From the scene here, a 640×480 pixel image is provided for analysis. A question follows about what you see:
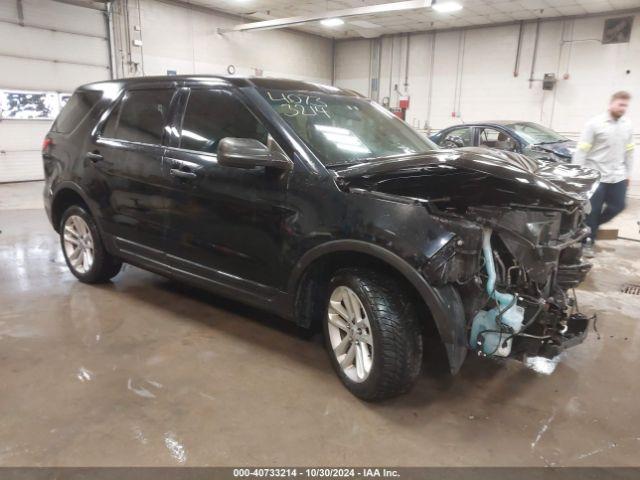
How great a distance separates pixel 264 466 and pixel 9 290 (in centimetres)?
316

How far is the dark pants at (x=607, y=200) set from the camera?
5070 millimetres

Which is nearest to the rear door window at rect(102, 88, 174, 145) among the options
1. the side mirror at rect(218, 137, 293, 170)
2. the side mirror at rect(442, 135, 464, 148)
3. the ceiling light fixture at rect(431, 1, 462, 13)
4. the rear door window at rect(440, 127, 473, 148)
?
the side mirror at rect(218, 137, 293, 170)

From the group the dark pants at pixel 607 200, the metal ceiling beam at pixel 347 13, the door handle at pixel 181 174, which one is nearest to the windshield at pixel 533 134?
the metal ceiling beam at pixel 347 13

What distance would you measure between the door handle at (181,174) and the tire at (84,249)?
117cm

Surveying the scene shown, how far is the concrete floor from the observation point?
211 centimetres

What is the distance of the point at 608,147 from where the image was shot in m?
4.89

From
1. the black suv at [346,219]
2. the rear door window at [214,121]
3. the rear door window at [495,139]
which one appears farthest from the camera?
the rear door window at [495,139]

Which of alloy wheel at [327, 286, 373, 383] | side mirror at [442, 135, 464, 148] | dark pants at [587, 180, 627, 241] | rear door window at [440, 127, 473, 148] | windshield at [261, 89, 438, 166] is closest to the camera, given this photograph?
alloy wheel at [327, 286, 373, 383]

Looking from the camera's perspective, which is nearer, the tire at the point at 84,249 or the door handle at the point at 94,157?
the door handle at the point at 94,157

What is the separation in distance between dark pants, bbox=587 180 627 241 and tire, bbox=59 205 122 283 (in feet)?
16.0

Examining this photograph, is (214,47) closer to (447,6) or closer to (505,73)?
(447,6)

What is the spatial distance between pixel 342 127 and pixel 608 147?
A: 345 cm

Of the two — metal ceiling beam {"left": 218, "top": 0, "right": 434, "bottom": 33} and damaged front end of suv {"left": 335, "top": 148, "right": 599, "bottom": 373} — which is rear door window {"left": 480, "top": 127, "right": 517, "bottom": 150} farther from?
damaged front end of suv {"left": 335, "top": 148, "right": 599, "bottom": 373}

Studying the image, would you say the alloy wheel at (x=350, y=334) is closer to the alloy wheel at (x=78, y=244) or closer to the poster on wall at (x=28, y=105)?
the alloy wheel at (x=78, y=244)
